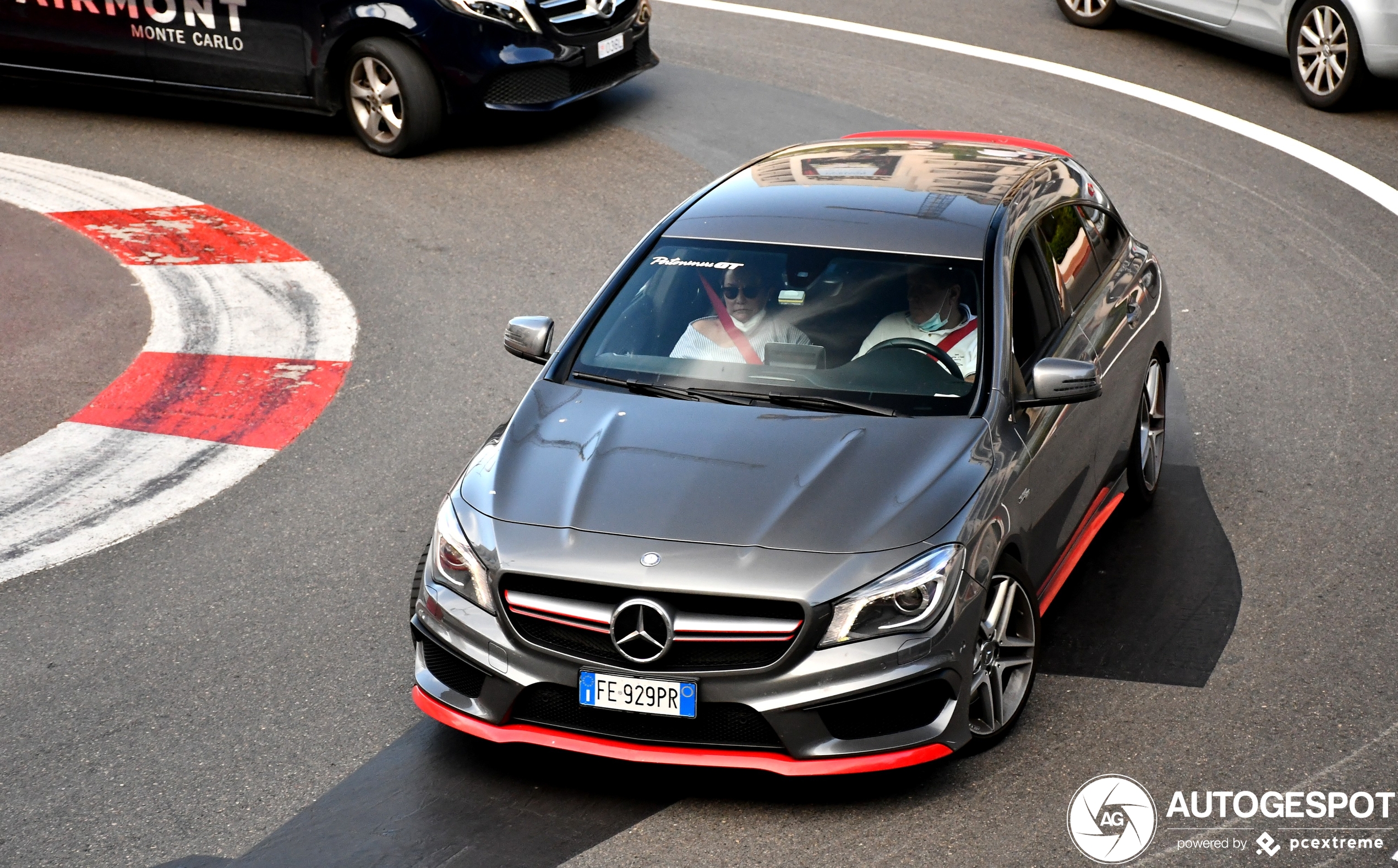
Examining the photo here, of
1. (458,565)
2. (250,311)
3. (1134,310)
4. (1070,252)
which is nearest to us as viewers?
(458,565)

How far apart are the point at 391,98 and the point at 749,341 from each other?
22.4 feet

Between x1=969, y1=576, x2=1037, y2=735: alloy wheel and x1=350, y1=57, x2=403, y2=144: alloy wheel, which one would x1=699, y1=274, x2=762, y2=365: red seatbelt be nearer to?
x1=969, y1=576, x2=1037, y2=735: alloy wheel

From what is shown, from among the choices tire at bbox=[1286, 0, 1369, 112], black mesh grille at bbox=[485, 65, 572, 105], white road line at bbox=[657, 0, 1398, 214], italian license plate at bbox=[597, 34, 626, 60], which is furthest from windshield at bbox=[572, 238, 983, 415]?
tire at bbox=[1286, 0, 1369, 112]

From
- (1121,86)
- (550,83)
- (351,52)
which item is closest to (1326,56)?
(1121,86)

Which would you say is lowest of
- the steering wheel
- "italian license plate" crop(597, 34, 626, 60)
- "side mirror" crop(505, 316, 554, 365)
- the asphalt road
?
the asphalt road

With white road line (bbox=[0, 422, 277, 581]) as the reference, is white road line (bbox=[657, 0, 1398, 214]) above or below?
above

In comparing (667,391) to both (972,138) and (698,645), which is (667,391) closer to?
(698,645)

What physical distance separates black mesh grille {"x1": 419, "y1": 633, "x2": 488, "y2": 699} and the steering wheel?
72.6 inches

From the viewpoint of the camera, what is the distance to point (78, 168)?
11586 mm

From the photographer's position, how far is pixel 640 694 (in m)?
4.68

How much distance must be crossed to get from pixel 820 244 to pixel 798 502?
56.0 inches

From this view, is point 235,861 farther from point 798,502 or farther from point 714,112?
point 714,112

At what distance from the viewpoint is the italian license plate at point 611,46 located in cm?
1197

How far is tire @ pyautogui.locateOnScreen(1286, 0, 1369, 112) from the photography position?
1241 cm
